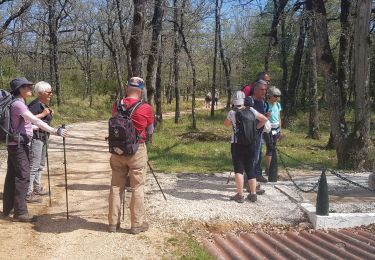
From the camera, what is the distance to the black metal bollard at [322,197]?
604cm

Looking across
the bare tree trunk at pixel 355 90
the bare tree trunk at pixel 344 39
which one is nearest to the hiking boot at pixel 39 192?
the bare tree trunk at pixel 355 90

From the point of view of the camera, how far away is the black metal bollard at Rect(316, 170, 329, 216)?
6039 millimetres

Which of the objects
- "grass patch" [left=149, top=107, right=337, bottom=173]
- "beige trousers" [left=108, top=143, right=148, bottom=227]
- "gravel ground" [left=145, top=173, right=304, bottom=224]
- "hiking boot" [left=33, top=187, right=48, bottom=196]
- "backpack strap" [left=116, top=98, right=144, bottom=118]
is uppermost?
"backpack strap" [left=116, top=98, right=144, bottom=118]

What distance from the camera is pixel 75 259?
4.82 metres

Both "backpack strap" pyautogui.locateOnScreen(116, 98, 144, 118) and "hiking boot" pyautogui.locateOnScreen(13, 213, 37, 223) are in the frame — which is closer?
"backpack strap" pyautogui.locateOnScreen(116, 98, 144, 118)

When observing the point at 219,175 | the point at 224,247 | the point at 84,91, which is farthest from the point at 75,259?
the point at 84,91

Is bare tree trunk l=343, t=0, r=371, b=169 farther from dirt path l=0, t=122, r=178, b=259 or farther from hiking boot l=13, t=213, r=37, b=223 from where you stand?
hiking boot l=13, t=213, r=37, b=223

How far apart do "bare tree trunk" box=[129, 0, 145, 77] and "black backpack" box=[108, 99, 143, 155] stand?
562 cm

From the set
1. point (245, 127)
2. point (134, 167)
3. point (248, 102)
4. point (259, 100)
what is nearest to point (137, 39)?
point (259, 100)

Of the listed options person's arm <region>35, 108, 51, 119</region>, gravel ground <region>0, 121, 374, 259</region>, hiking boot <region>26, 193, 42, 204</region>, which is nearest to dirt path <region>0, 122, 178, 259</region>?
gravel ground <region>0, 121, 374, 259</region>

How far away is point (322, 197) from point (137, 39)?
636 cm

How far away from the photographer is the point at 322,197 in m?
6.14

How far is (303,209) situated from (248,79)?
102 feet

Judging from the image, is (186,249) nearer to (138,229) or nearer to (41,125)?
(138,229)
